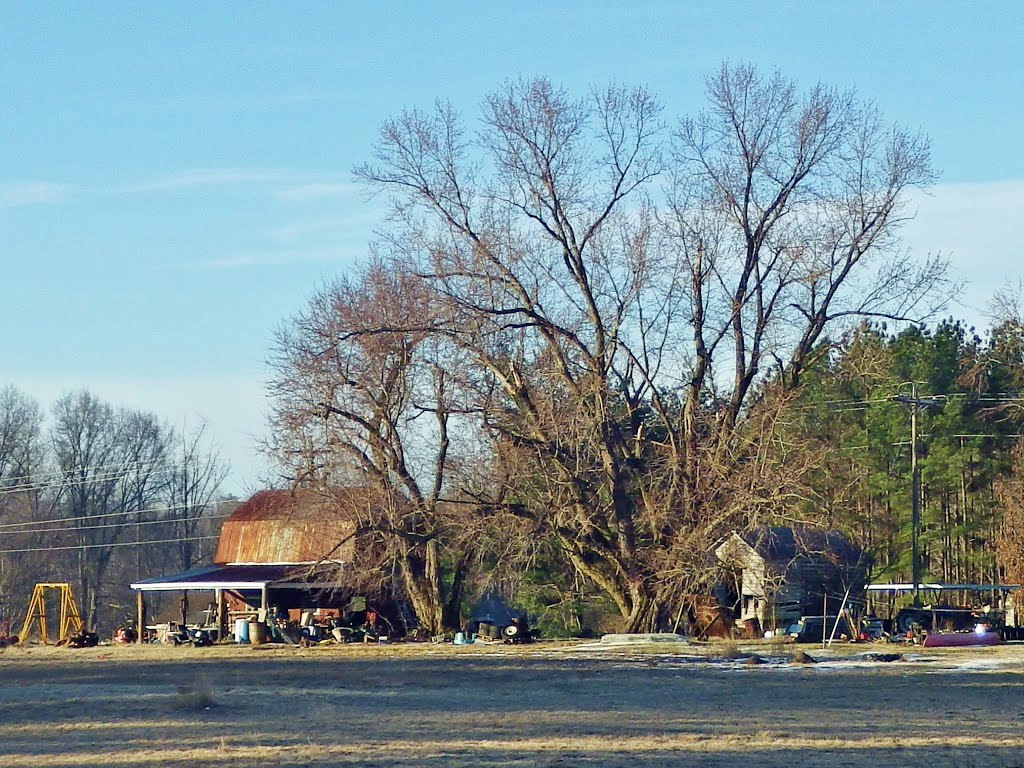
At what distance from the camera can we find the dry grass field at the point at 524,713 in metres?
14.0

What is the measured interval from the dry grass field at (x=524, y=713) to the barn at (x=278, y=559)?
13.0 m

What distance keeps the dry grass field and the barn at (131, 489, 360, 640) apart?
1296 cm

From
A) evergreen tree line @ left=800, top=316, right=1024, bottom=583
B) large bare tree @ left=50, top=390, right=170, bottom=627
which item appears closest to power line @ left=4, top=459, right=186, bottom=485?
large bare tree @ left=50, top=390, right=170, bottom=627

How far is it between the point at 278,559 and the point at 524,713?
39700 mm

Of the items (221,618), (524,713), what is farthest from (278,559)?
(524,713)

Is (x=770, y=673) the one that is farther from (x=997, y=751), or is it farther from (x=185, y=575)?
(x=185, y=575)

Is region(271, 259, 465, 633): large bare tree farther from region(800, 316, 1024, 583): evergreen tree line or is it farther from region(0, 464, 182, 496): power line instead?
region(0, 464, 182, 496): power line

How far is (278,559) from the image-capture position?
57.0 metres

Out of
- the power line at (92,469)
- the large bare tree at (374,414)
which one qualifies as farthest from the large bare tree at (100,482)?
the large bare tree at (374,414)

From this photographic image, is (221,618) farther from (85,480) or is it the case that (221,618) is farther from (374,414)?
(85,480)

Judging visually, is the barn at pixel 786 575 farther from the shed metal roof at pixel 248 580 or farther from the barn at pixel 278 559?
the shed metal roof at pixel 248 580

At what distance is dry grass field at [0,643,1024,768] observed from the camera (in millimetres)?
14039

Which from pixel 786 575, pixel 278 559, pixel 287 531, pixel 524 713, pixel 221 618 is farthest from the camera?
pixel 278 559

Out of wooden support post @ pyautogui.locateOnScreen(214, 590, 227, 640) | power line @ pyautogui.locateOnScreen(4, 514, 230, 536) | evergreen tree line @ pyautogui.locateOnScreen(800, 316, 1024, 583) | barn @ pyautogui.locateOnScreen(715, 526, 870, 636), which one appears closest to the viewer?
barn @ pyautogui.locateOnScreen(715, 526, 870, 636)
